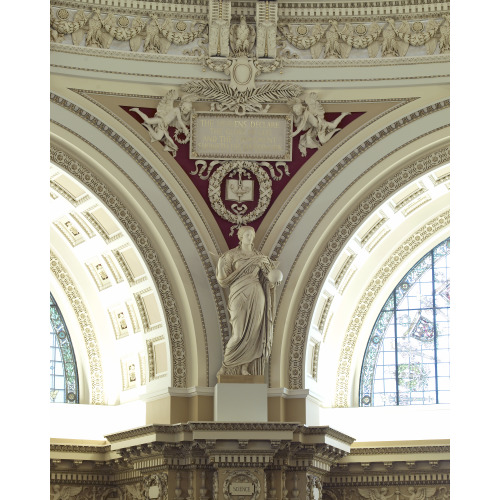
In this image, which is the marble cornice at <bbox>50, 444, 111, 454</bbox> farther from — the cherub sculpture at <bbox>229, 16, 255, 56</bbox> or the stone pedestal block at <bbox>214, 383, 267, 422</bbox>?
the cherub sculpture at <bbox>229, 16, 255, 56</bbox>

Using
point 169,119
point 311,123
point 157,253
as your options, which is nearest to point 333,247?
point 311,123

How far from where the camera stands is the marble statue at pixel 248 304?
1550cm

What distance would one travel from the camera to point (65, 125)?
16.0 metres

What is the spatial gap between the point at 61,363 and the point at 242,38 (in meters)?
6.77

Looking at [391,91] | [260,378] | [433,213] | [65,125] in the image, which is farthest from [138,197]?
[433,213]

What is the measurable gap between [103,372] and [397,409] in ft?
17.4

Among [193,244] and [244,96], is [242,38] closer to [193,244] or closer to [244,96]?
[244,96]

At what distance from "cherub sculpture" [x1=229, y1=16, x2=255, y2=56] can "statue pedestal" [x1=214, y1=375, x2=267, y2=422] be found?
5311mm

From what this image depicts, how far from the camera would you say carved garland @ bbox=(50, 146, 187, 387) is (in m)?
15.9

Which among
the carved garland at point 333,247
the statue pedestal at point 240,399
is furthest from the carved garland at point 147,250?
the carved garland at point 333,247

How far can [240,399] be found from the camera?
15406 mm

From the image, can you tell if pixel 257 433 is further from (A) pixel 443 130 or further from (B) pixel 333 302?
(A) pixel 443 130

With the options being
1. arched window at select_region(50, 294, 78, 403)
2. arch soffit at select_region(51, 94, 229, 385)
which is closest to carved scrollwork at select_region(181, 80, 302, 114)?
arch soffit at select_region(51, 94, 229, 385)

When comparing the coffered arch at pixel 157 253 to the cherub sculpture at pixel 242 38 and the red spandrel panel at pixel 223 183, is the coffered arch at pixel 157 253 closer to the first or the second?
the red spandrel panel at pixel 223 183
